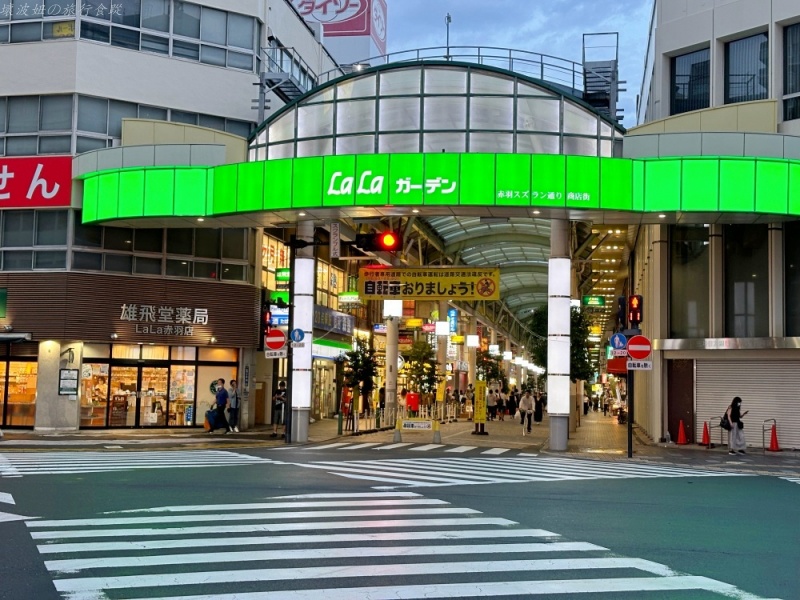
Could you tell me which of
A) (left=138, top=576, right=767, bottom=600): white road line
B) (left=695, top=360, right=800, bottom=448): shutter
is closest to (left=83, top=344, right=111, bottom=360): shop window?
(left=695, top=360, right=800, bottom=448): shutter

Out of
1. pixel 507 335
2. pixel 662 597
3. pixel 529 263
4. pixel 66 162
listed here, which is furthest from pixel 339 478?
pixel 507 335

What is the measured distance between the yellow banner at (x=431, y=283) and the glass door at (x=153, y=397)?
798 cm

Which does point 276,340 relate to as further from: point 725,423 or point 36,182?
point 725,423

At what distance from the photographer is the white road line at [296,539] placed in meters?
11.1

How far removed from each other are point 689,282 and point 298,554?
80.1 ft

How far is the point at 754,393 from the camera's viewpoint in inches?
1212

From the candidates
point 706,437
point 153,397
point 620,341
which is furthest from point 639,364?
point 153,397

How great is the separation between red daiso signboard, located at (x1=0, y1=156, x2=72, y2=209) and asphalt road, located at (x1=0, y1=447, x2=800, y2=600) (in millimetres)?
14920

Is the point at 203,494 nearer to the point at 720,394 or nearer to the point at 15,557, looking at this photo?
the point at 15,557

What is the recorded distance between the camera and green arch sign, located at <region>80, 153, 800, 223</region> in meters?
27.7

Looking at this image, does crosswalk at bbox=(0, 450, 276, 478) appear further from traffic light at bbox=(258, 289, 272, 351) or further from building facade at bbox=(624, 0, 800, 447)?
building facade at bbox=(624, 0, 800, 447)

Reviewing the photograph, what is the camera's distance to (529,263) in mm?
55969

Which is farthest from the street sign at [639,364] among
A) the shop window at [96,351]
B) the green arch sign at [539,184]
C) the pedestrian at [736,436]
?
the shop window at [96,351]

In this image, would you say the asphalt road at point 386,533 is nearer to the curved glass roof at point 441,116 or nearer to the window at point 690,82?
the curved glass roof at point 441,116
